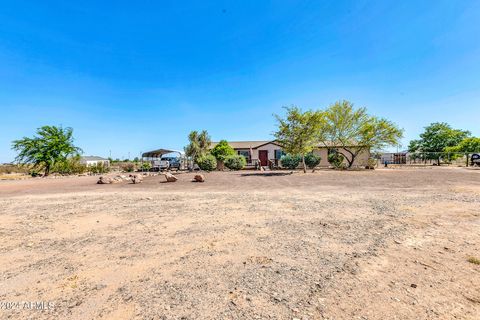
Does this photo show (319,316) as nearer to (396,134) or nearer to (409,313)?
(409,313)

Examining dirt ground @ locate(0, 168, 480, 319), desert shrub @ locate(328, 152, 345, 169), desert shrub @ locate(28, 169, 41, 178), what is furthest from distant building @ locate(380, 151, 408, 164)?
desert shrub @ locate(28, 169, 41, 178)

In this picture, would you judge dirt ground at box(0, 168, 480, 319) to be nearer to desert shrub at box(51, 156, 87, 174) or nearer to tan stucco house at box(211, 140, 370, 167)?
tan stucco house at box(211, 140, 370, 167)

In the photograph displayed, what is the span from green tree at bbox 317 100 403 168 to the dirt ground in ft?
71.5

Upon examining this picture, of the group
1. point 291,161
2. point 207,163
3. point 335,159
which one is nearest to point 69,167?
point 207,163

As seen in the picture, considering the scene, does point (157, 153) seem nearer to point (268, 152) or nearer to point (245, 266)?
point (268, 152)

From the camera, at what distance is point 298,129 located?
2017cm

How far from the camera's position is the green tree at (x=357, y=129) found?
1000 inches

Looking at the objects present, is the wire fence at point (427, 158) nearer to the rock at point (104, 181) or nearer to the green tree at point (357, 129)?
the green tree at point (357, 129)

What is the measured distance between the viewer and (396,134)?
25.3 meters

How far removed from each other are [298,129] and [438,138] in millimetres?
50585

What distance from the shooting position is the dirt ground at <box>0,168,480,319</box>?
7.72 ft

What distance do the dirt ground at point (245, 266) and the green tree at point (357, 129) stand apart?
2179 cm

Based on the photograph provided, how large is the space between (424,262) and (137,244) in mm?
4650

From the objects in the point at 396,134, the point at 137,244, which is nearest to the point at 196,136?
the point at 396,134
